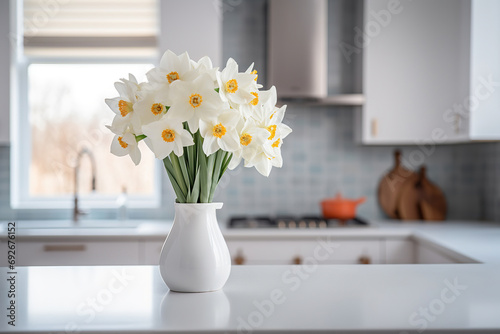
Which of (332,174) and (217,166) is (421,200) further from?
(217,166)

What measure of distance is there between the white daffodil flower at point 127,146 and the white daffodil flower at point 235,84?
0.23 metres

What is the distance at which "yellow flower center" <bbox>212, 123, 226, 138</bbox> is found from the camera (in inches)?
41.6

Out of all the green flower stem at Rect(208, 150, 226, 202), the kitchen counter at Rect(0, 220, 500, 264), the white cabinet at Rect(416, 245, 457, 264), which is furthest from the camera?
the kitchen counter at Rect(0, 220, 500, 264)

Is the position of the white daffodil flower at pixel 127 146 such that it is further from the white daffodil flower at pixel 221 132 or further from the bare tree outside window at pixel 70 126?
the bare tree outside window at pixel 70 126

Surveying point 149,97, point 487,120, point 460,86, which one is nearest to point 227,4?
point 460,86

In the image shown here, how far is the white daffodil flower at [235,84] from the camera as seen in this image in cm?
107

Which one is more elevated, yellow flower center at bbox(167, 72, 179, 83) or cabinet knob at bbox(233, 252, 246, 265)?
yellow flower center at bbox(167, 72, 179, 83)

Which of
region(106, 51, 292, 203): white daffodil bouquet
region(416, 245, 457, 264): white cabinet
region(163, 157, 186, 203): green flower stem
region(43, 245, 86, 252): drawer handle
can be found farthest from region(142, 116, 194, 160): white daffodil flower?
region(43, 245, 86, 252): drawer handle

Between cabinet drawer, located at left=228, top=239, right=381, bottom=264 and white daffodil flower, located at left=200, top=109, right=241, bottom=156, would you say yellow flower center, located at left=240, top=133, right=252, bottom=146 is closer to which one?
white daffodil flower, located at left=200, top=109, right=241, bottom=156

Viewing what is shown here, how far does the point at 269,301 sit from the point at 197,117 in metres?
0.42

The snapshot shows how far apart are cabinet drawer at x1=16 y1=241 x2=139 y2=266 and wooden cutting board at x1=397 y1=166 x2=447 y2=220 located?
1717 mm

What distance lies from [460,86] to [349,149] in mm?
782

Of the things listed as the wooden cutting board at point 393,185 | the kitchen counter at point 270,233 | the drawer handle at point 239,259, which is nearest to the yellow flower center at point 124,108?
the kitchen counter at point 270,233

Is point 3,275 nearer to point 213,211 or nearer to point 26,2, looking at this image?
point 213,211
